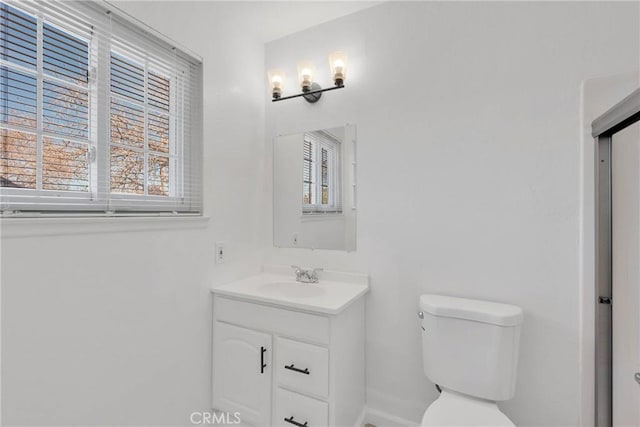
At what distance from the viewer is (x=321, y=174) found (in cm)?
186

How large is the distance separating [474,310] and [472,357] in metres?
0.20

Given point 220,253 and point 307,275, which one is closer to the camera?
point 220,253

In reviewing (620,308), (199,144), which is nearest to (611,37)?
(620,308)

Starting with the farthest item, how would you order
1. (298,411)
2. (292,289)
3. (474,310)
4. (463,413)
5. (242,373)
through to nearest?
(292,289) < (242,373) < (298,411) < (474,310) < (463,413)

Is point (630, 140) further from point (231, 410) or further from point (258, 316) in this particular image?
point (231, 410)

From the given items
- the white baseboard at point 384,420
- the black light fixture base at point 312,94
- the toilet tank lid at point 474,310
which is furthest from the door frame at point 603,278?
the black light fixture base at point 312,94

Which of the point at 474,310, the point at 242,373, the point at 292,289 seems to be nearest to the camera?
the point at 474,310

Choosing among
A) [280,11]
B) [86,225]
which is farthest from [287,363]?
[280,11]

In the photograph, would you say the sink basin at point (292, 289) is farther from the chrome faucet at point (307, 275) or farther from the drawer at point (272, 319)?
the drawer at point (272, 319)

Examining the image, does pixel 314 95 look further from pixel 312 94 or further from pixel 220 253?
pixel 220 253

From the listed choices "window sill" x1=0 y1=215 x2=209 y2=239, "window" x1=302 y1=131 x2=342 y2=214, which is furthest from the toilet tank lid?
"window sill" x1=0 y1=215 x2=209 y2=239

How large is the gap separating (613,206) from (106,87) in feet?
6.90

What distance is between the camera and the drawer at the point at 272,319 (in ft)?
4.50

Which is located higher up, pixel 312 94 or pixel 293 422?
pixel 312 94
